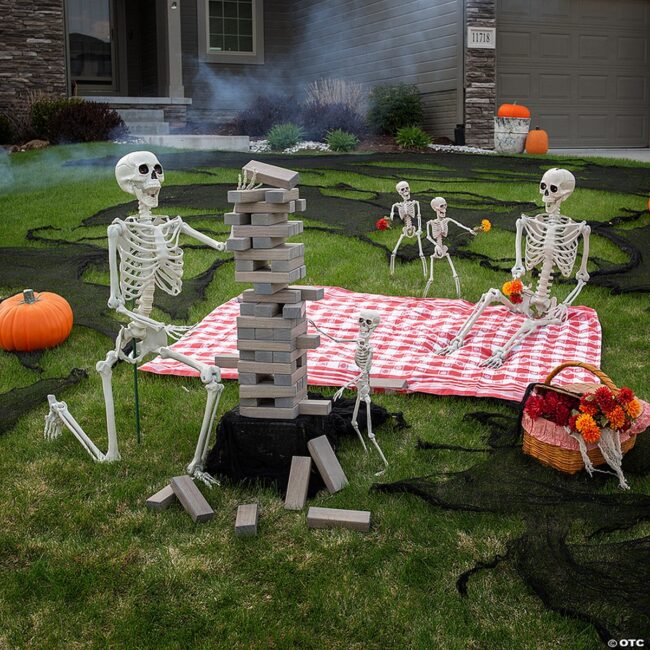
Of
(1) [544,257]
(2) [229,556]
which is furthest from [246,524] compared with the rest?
(1) [544,257]

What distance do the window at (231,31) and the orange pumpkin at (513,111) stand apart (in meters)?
5.87

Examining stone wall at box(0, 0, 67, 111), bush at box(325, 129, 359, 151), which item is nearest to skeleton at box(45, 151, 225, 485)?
bush at box(325, 129, 359, 151)

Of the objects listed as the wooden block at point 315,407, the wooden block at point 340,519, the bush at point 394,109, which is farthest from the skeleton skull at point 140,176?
the bush at point 394,109

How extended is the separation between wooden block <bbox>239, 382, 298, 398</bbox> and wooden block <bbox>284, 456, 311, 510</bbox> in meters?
0.28

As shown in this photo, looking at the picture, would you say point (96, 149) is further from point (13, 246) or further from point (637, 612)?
point (637, 612)

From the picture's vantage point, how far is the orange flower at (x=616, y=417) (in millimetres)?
3484

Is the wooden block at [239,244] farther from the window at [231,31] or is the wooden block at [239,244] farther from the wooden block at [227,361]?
the window at [231,31]

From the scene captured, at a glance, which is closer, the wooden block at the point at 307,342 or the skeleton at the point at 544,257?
the wooden block at the point at 307,342

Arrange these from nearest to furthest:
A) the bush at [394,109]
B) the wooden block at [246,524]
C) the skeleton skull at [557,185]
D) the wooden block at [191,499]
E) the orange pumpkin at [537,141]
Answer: the wooden block at [246,524] → the wooden block at [191,499] → the skeleton skull at [557,185] → the orange pumpkin at [537,141] → the bush at [394,109]

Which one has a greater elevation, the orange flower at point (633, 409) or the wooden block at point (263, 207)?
the wooden block at point (263, 207)

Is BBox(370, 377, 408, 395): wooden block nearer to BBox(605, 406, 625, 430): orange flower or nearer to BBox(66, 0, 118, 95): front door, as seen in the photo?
BBox(605, 406, 625, 430): orange flower

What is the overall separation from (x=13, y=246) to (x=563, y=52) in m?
10.7

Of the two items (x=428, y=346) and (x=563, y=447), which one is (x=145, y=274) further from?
(x=428, y=346)

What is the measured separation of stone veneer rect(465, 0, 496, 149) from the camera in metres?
14.3
